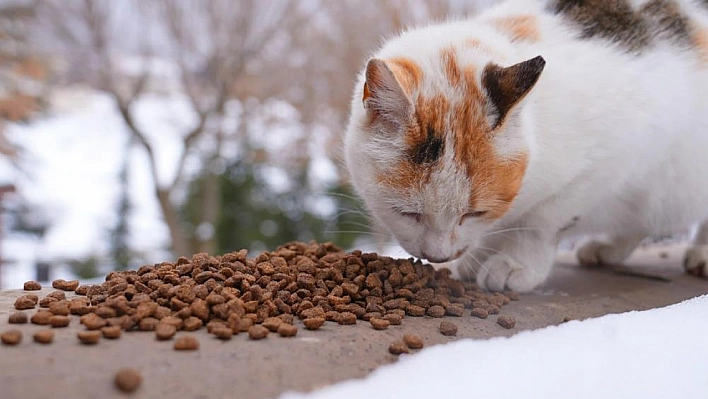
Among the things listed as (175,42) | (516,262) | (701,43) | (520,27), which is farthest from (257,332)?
(175,42)

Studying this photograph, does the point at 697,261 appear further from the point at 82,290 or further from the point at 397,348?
the point at 82,290

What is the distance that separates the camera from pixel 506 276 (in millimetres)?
1390

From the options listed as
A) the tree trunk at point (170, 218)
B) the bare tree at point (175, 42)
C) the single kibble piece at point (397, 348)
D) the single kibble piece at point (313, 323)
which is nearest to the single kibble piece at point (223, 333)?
the single kibble piece at point (313, 323)

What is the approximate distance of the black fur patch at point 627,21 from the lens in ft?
4.64

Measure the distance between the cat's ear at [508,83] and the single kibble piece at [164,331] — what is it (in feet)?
2.30

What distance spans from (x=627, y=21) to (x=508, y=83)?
0.63 m

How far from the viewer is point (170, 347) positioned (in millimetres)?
811

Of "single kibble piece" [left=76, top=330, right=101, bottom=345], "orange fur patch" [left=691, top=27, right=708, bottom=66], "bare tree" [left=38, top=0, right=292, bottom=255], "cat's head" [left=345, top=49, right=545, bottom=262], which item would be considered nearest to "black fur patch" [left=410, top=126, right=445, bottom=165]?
"cat's head" [left=345, top=49, right=545, bottom=262]

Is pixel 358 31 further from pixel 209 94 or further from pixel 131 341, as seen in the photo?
pixel 131 341

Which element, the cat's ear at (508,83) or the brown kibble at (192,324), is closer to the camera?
the brown kibble at (192,324)

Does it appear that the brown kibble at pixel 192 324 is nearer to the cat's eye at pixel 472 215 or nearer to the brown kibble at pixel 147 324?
the brown kibble at pixel 147 324

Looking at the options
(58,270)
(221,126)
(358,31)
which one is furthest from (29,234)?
(358,31)

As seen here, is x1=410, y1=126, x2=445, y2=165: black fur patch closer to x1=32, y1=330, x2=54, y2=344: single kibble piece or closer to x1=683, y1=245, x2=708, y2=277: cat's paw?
x1=32, y1=330, x2=54, y2=344: single kibble piece

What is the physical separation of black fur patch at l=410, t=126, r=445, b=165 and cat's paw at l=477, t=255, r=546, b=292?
1.50 ft
